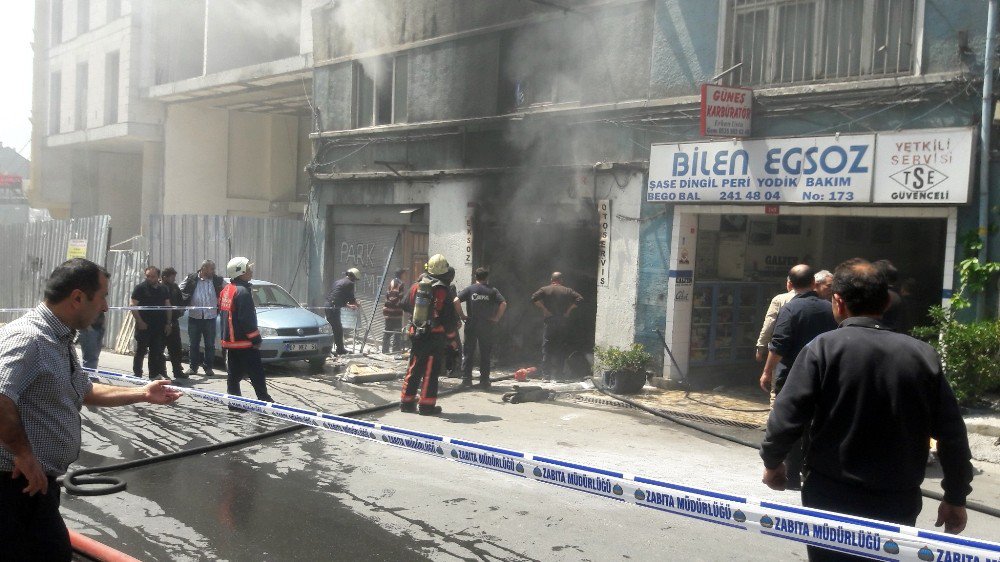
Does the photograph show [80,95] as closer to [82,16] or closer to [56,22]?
[82,16]

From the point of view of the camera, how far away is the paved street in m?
5.28

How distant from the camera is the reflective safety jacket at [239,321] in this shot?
29.9 ft

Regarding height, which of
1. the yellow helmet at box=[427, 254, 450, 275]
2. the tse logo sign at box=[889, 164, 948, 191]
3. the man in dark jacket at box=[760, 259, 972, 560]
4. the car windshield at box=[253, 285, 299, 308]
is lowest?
the car windshield at box=[253, 285, 299, 308]

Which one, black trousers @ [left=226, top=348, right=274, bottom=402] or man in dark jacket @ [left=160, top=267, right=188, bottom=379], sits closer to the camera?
black trousers @ [left=226, top=348, right=274, bottom=402]

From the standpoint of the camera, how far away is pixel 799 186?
10688 millimetres

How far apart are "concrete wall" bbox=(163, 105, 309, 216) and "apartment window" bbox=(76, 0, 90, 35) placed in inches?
219

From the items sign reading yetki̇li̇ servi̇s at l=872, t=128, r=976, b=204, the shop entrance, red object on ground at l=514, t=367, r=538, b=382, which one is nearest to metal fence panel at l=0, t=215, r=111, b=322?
red object on ground at l=514, t=367, r=538, b=382

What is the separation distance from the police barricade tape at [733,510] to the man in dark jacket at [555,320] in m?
7.76

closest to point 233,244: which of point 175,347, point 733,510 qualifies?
point 175,347

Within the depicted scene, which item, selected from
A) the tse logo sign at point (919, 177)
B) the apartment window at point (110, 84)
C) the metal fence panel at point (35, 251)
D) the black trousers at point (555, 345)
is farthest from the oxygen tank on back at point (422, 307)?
the apartment window at point (110, 84)

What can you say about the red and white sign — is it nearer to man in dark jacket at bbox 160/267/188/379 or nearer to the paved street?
the paved street

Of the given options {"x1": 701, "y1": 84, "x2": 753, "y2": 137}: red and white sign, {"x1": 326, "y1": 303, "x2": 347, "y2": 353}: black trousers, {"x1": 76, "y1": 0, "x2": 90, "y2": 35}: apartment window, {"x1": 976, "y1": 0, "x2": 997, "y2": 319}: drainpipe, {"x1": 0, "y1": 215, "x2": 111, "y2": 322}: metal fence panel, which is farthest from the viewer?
{"x1": 76, "y1": 0, "x2": 90, "y2": 35}: apartment window

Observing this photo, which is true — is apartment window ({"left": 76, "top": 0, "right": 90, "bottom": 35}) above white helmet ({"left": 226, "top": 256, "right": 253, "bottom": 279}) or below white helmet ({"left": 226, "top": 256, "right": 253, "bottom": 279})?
above

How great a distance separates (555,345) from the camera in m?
13.2
